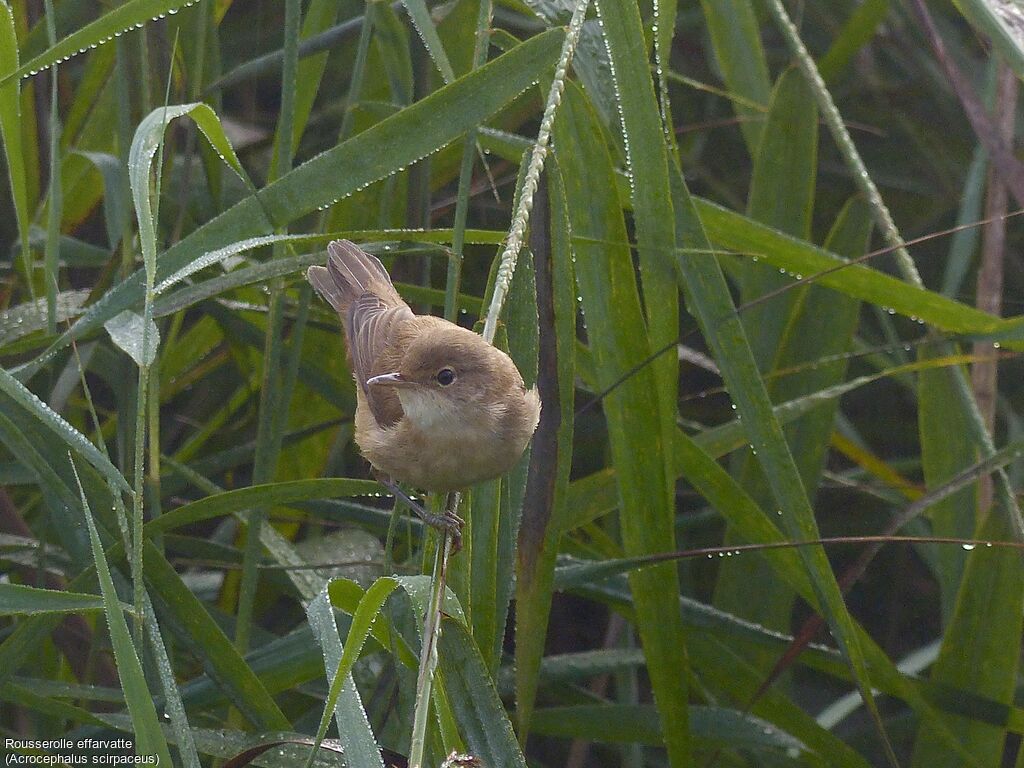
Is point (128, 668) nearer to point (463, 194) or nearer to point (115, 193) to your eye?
point (463, 194)

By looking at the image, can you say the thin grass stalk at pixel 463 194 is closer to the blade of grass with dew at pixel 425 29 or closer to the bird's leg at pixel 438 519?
the blade of grass with dew at pixel 425 29

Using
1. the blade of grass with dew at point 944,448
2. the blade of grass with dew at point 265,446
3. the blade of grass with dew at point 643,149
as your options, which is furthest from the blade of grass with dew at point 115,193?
the blade of grass with dew at point 944,448

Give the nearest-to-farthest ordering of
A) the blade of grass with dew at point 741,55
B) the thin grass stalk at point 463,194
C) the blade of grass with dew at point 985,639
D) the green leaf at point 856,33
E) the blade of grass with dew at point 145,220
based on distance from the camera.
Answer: the blade of grass with dew at point 145,220 → the thin grass stalk at point 463,194 → the blade of grass with dew at point 985,639 → the blade of grass with dew at point 741,55 → the green leaf at point 856,33

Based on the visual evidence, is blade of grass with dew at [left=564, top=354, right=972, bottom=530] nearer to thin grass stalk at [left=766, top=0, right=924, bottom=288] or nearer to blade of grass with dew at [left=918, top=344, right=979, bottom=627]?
blade of grass with dew at [left=918, top=344, right=979, bottom=627]

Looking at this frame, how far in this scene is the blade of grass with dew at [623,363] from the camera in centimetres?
168

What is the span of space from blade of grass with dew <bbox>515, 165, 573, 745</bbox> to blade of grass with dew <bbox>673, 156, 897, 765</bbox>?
0.69 ft

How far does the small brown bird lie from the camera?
1668 mm

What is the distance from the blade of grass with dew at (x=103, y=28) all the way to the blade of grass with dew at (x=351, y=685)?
0.80 m

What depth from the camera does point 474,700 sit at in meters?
1.21

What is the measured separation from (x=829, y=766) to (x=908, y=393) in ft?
5.09

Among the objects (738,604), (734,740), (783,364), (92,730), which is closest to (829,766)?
(734,740)

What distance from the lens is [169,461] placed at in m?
2.02

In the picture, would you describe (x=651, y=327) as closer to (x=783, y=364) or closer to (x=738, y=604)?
(x=783, y=364)

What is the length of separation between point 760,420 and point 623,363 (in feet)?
0.73
